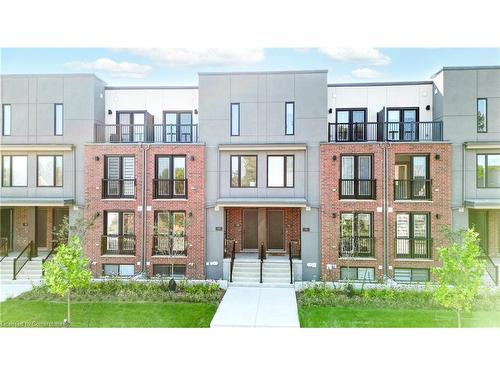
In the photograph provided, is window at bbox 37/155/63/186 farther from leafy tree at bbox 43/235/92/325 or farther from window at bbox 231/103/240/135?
window at bbox 231/103/240/135

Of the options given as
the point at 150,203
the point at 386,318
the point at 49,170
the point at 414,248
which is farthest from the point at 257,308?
the point at 49,170

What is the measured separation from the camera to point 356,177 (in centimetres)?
713

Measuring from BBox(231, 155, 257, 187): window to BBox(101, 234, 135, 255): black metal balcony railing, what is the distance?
97.2 inches

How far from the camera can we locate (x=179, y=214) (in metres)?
7.26

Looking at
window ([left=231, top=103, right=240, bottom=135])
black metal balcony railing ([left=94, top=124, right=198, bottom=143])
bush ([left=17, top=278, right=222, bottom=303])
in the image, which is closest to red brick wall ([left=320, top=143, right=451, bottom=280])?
window ([left=231, top=103, right=240, bottom=135])

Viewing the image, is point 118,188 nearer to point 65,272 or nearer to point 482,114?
point 65,272

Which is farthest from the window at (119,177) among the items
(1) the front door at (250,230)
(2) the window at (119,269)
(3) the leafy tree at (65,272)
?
(1) the front door at (250,230)

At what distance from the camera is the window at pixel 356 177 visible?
7.07 m

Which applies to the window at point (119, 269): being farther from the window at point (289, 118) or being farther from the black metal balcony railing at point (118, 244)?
the window at point (289, 118)

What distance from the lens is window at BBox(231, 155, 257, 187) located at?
7211 mm

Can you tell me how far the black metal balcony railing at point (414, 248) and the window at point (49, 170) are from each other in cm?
700

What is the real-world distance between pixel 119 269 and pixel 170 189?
76.0 inches
